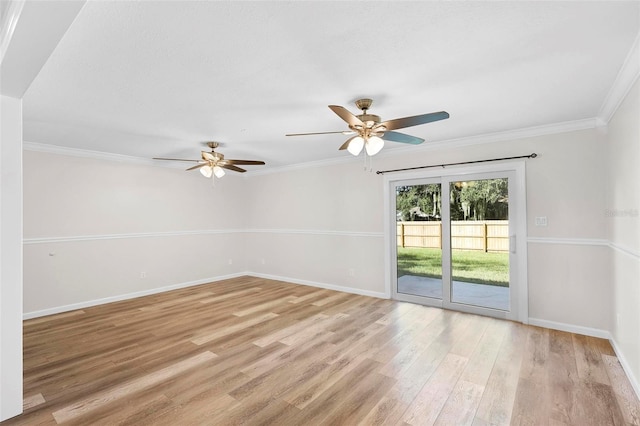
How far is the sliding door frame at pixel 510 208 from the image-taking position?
3.85 metres

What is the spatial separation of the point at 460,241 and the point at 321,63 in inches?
133

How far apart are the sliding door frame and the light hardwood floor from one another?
39 cm

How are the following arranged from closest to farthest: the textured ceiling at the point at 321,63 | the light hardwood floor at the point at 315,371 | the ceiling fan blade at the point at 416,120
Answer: the textured ceiling at the point at 321,63 → the light hardwood floor at the point at 315,371 → the ceiling fan blade at the point at 416,120

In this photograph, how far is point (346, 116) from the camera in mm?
2473

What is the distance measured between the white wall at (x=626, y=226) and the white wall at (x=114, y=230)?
6349mm

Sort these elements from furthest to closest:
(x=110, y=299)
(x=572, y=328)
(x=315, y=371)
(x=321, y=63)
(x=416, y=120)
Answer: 1. (x=110, y=299)
2. (x=572, y=328)
3. (x=315, y=371)
4. (x=416, y=120)
5. (x=321, y=63)

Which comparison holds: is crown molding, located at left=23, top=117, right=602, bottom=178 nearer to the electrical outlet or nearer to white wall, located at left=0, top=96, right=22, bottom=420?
the electrical outlet

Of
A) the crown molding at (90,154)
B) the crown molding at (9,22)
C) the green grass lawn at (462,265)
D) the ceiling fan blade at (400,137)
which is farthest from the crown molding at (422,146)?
the crown molding at (9,22)

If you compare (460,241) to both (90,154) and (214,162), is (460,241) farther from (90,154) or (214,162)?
(90,154)

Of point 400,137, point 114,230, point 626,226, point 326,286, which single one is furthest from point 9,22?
point 326,286

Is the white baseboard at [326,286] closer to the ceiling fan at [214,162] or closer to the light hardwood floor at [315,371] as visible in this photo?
the light hardwood floor at [315,371]

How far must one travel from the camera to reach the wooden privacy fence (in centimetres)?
407

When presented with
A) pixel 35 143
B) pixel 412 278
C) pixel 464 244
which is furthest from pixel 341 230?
pixel 35 143

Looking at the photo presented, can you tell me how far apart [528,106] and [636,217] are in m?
1.37
